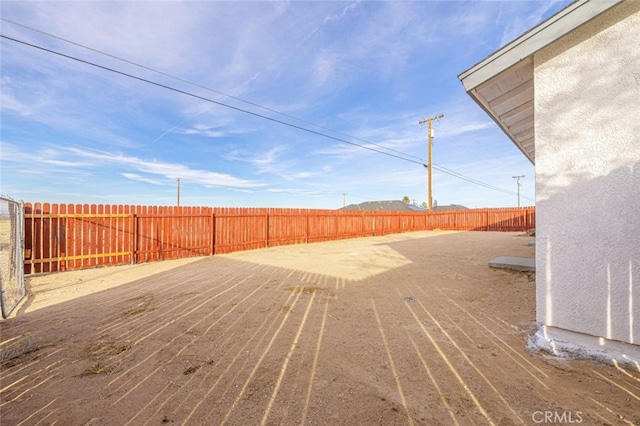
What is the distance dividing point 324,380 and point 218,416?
798 mm

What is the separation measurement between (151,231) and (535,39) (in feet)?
A: 32.3

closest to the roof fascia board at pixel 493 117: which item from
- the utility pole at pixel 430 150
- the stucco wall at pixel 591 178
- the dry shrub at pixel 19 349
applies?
the stucco wall at pixel 591 178

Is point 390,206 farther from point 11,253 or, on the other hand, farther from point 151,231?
point 11,253

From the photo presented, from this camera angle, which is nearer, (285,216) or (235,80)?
(235,80)

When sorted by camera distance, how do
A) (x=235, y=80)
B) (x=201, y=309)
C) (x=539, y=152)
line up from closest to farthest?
1. (x=539, y=152)
2. (x=201, y=309)
3. (x=235, y=80)

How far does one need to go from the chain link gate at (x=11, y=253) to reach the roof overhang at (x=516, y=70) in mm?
7383

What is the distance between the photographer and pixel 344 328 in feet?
10.0

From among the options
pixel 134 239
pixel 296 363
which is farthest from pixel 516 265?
pixel 134 239

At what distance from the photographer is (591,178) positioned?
2.29 m

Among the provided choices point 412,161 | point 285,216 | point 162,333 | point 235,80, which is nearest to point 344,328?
point 162,333

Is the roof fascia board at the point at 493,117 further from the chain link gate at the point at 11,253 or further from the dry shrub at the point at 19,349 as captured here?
the chain link gate at the point at 11,253

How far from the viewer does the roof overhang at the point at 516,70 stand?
2.35 meters

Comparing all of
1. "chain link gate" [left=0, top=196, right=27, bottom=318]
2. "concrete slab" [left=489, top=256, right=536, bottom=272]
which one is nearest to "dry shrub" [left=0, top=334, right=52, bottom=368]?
"chain link gate" [left=0, top=196, right=27, bottom=318]

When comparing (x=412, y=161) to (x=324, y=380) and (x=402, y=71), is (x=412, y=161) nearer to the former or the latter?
(x=402, y=71)
